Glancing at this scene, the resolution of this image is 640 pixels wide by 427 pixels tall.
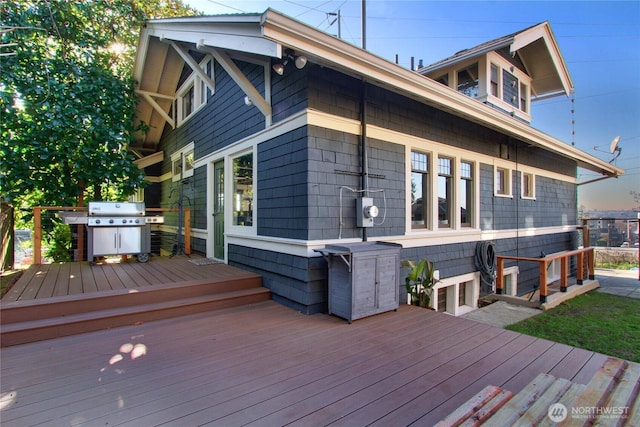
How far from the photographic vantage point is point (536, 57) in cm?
825

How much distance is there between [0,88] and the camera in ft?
20.8

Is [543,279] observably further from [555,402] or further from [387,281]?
[555,402]

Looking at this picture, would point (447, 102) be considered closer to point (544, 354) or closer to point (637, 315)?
point (544, 354)

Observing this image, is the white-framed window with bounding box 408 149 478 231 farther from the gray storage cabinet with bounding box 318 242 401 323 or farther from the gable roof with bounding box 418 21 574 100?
the gable roof with bounding box 418 21 574 100

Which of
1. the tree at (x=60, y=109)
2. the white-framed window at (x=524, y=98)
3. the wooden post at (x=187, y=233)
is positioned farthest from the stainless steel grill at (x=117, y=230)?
the white-framed window at (x=524, y=98)

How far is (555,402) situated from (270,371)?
1.81 metres

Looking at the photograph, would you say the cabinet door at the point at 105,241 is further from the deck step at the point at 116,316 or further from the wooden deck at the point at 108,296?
the deck step at the point at 116,316

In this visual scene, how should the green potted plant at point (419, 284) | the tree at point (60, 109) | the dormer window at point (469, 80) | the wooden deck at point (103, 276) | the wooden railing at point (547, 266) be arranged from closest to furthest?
the wooden deck at point (103, 276) → the green potted plant at point (419, 284) → the wooden railing at point (547, 266) → the tree at point (60, 109) → the dormer window at point (469, 80)

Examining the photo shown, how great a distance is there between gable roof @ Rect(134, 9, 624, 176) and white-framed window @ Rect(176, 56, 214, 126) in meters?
0.50

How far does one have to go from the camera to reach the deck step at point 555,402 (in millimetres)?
1507

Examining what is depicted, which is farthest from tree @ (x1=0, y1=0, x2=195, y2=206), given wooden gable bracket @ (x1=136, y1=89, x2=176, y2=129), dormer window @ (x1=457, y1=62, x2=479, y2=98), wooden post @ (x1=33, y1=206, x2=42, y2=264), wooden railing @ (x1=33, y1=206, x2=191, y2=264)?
dormer window @ (x1=457, y1=62, x2=479, y2=98)

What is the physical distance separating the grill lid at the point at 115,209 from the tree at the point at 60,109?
2719 mm

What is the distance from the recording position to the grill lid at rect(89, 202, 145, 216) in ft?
16.3

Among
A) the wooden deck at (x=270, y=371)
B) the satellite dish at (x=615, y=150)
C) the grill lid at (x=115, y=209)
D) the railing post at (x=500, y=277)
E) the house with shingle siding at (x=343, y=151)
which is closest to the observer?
the wooden deck at (x=270, y=371)
